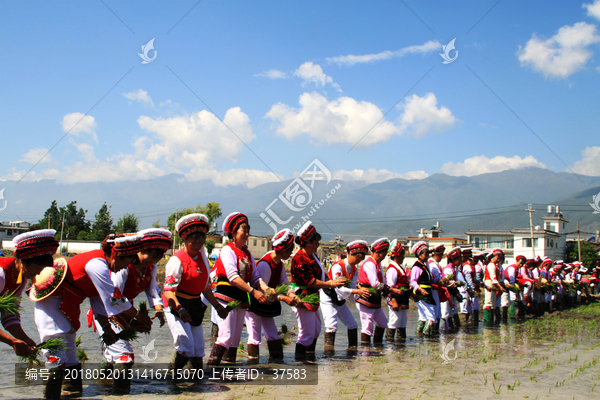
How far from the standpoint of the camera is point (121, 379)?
4.72 meters

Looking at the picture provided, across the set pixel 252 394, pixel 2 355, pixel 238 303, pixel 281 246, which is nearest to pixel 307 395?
pixel 252 394

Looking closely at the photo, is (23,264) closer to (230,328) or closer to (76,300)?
(76,300)

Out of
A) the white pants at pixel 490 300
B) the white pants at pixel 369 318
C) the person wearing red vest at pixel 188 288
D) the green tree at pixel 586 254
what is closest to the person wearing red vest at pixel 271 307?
the person wearing red vest at pixel 188 288

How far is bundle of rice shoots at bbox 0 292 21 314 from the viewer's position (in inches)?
147

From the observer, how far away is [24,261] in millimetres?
4074

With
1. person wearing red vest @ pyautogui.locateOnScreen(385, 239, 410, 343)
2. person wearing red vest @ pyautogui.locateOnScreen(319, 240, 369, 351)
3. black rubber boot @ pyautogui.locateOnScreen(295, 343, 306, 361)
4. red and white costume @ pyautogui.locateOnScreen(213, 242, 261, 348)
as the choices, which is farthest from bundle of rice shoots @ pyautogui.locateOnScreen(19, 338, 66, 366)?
person wearing red vest @ pyautogui.locateOnScreen(385, 239, 410, 343)

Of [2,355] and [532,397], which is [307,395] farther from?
[2,355]

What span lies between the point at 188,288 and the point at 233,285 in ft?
2.79

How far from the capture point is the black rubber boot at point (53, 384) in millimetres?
4152

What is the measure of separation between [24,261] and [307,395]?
2961 mm

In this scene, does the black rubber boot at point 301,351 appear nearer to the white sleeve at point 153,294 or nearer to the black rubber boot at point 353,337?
the black rubber boot at point 353,337

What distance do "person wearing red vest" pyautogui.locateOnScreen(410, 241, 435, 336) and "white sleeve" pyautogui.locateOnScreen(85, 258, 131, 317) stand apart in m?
6.69

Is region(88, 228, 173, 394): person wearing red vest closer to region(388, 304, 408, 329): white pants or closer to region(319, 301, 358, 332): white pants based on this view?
region(319, 301, 358, 332): white pants

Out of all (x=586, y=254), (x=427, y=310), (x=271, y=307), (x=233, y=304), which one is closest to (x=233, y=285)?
(x=233, y=304)
